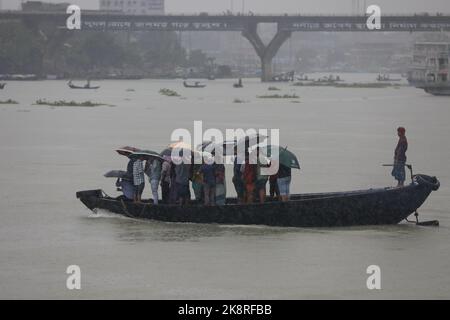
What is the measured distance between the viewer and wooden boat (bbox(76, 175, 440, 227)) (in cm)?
2550

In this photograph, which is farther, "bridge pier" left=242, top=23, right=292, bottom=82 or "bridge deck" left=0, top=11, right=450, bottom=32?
"bridge pier" left=242, top=23, right=292, bottom=82

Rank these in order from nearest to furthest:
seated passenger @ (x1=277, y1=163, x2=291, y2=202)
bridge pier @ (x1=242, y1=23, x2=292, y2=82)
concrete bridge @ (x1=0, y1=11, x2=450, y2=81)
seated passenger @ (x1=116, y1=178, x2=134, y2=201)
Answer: seated passenger @ (x1=277, y1=163, x2=291, y2=202) < seated passenger @ (x1=116, y1=178, x2=134, y2=201) < concrete bridge @ (x1=0, y1=11, x2=450, y2=81) < bridge pier @ (x1=242, y1=23, x2=292, y2=82)

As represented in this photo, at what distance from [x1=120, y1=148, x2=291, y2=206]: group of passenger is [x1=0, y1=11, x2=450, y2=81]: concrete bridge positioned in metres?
153

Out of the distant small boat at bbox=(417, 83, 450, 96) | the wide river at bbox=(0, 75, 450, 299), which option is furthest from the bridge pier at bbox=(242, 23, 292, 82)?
the wide river at bbox=(0, 75, 450, 299)

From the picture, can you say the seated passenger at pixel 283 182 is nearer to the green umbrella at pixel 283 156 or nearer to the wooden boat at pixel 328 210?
the green umbrella at pixel 283 156

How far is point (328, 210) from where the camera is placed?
2572 centimetres

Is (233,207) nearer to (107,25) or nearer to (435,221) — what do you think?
(435,221)

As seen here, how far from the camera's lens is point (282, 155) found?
26094mm

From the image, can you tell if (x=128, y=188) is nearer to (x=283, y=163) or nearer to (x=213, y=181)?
(x=213, y=181)

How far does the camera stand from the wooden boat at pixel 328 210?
25.5 metres

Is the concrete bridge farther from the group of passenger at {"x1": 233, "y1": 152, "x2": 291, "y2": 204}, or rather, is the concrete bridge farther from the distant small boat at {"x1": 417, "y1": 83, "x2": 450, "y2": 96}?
the group of passenger at {"x1": 233, "y1": 152, "x2": 291, "y2": 204}

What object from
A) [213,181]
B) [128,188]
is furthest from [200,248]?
[128,188]
